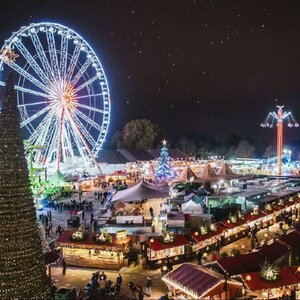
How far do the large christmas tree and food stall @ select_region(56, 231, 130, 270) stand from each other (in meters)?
5.54

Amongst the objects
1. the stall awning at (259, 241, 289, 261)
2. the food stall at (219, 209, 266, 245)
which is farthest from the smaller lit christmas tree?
the food stall at (219, 209, 266, 245)

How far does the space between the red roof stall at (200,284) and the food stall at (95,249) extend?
3665 millimetres

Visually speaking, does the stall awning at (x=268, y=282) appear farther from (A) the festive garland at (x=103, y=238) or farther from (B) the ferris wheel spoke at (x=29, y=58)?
(B) the ferris wheel spoke at (x=29, y=58)

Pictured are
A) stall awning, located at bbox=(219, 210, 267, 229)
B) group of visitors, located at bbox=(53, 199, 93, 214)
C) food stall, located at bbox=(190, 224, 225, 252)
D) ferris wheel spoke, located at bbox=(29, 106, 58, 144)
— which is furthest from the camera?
ferris wheel spoke, located at bbox=(29, 106, 58, 144)

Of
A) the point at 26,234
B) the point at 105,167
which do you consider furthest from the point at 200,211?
the point at 105,167

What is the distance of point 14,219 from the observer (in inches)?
356

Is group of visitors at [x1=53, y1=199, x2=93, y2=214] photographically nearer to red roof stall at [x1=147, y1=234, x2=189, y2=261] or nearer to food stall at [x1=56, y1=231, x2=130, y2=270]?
food stall at [x1=56, y1=231, x2=130, y2=270]

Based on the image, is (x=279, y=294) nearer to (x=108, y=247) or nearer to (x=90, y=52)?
(x=108, y=247)

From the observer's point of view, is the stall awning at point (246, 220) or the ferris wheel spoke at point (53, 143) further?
the ferris wheel spoke at point (53, 143)

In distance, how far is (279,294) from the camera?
36.4 ft

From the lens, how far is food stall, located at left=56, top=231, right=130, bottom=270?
14805 mm

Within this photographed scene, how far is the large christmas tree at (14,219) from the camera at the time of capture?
356 inches

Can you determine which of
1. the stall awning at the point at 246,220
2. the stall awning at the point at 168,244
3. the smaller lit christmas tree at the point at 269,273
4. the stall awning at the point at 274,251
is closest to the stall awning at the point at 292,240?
the stall awning at the point at 274,251

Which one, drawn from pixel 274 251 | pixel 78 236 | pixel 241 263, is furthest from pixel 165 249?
pixel 274 251
